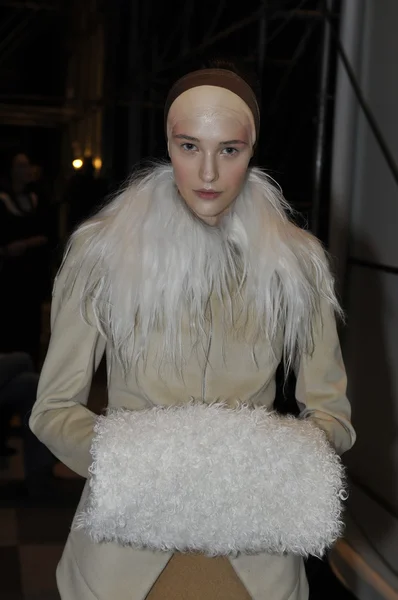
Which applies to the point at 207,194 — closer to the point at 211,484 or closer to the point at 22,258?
the point at 211,484

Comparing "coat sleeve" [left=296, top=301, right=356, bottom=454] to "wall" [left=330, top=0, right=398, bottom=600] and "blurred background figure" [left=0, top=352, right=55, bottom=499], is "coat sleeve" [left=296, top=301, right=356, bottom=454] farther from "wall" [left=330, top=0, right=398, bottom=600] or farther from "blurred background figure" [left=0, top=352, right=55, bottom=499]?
"blurred background figure" [left=0, top=352, right=55, bottom=499]

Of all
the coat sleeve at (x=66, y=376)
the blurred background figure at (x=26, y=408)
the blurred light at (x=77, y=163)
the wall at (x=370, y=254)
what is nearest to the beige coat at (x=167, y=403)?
the coat sleeve at (x=66, y=376)

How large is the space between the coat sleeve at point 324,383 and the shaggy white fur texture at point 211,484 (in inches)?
5.8

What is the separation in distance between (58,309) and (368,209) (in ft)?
7.93

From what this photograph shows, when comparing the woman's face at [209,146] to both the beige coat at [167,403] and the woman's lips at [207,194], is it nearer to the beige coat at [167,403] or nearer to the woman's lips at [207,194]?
the woman's lips at [207,194]

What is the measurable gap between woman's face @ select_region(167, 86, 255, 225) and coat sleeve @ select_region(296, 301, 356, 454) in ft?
0.71

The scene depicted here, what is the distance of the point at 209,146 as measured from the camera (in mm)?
1337

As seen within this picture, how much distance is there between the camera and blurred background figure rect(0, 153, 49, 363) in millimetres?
4363

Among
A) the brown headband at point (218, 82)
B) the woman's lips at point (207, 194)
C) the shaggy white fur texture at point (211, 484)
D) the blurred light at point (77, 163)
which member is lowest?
the blurred light at point (77, 163)

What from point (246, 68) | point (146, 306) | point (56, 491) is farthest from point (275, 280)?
point (56, 491)

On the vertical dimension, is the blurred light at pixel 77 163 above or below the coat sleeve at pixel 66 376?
below

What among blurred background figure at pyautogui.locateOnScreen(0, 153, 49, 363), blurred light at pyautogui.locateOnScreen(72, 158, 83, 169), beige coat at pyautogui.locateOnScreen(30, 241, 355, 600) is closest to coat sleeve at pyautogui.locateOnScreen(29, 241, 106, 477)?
beige coat at pyautogui.locateOnScreen(30, 241, 355, 600)

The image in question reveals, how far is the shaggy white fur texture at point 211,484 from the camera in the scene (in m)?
1.17

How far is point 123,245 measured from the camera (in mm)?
1371
